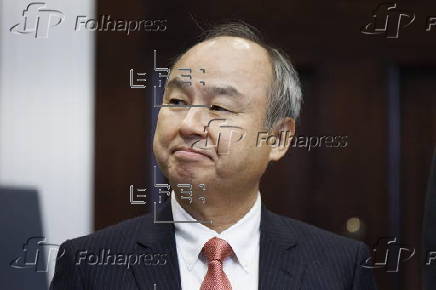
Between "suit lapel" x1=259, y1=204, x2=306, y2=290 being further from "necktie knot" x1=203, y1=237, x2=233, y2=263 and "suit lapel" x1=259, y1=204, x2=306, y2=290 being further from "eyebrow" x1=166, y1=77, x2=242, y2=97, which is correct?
"eyebrow" x1=166, y1=77, x2=242, y2=97

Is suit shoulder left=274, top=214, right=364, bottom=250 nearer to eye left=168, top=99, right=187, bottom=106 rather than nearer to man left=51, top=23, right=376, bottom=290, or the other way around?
man left=51, top=23, right=376, bottom=290

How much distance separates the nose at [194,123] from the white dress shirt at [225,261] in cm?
9

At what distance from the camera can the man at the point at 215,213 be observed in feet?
2.56

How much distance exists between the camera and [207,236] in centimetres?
79

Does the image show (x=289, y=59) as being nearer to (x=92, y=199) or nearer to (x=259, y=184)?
(x=259, y=184)

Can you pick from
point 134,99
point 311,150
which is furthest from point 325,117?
point 134,99

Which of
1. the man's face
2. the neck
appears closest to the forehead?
the man's face

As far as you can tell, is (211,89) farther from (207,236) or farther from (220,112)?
(207,236)

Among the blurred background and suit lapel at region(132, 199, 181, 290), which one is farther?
the blurred background

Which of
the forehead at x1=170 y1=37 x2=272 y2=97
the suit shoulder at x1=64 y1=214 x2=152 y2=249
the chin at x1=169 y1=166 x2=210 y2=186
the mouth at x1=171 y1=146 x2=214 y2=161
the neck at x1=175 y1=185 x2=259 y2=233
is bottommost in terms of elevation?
the suit shoulder at x1=64 y1=214 x2=152 y2=249

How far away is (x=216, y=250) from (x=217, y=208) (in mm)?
47

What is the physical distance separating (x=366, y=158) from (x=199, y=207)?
32 cm

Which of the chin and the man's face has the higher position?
the man's face

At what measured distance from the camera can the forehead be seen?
78cm
